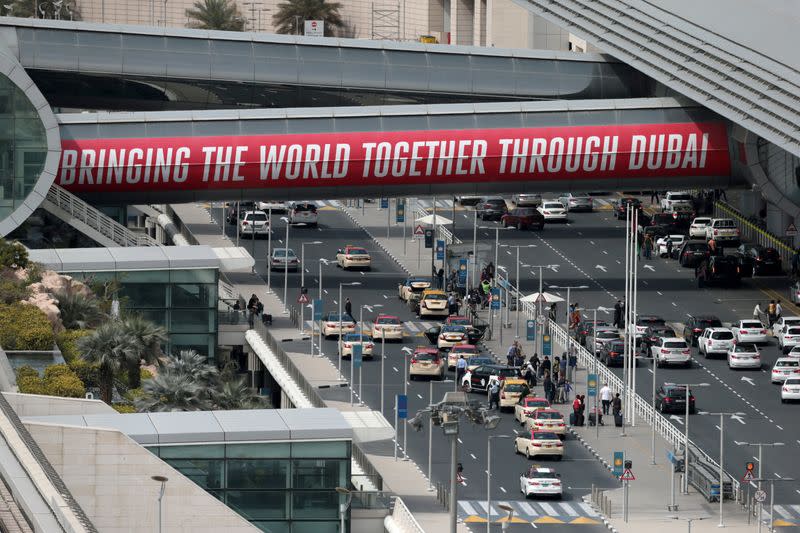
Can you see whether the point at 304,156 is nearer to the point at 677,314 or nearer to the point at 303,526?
the point at 677,314

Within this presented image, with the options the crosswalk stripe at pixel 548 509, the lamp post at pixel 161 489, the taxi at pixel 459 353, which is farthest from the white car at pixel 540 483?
the lamp post at pixel 161 489

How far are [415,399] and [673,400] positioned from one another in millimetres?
11780

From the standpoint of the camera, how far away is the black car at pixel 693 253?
14088 centimetres

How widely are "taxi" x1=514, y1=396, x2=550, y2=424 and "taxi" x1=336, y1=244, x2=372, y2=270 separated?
106 feet

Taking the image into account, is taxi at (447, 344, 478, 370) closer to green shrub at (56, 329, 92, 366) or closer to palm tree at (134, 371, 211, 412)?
green shrub at (56, 329, 92, 366)

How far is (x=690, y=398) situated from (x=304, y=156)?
30.0m

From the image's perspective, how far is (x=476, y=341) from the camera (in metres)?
125

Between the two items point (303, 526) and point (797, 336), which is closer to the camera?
point (303, 526)

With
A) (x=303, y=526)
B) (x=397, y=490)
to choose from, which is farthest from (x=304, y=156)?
(x=303, y=526)

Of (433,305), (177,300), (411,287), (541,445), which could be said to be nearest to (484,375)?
(541,445)

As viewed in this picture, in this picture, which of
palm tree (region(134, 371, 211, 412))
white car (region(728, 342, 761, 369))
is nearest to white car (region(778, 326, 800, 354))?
white car (region(728, 342, 761, 369))

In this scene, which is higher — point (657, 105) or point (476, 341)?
point (657, 105)

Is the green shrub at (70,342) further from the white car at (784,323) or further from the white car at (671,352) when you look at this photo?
the white car at (784,323)

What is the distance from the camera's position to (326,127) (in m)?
134
